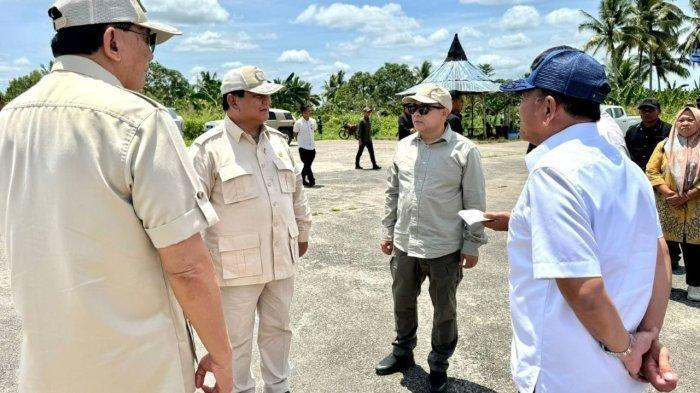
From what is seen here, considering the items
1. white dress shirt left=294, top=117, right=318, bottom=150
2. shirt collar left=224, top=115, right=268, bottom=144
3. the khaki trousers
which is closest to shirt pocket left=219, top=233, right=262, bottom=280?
the khaki trousers

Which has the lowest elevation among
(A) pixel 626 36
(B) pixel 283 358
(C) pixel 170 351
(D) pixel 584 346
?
(B) pixel 283 358

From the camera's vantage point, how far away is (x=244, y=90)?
2.77m

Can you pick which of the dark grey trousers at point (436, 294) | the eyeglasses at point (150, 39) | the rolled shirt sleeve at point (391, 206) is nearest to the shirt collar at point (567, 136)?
the eyeglasses at point (150, 39)

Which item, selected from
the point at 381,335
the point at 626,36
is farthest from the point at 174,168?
the point at 626,36

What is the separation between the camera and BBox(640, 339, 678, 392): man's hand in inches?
59.6

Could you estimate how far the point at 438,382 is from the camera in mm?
3070

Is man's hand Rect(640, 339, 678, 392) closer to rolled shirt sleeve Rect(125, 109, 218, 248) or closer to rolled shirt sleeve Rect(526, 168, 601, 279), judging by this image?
rolled shirt sleeve Rect(526, 168, 601, 279)

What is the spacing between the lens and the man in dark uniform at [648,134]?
17.3 ft

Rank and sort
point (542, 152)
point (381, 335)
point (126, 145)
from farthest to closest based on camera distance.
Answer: point (381, 335) → point (542, 152) → point (126, 145)

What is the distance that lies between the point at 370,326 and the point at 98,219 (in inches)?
117

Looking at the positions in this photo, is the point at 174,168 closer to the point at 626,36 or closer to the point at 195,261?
the point at 195,261

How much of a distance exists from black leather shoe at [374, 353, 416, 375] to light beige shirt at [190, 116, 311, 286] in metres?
0.99

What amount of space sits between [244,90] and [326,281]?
269cm

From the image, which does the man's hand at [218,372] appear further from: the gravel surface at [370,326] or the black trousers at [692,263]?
the black trousers at [692,263]
